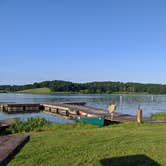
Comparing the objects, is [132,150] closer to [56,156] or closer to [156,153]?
[156,153]

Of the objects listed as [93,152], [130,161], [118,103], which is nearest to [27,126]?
[93,152]

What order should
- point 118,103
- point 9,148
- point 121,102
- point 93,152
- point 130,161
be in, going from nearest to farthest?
point 9,148
point 130,161
point 93,152
point 118,103
point 121,102

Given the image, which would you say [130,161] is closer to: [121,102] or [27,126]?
[27,126]

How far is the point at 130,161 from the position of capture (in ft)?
24.5

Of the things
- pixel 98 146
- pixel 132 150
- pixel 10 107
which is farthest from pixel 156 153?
pixel 10 107

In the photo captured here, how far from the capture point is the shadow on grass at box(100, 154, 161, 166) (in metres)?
7.20

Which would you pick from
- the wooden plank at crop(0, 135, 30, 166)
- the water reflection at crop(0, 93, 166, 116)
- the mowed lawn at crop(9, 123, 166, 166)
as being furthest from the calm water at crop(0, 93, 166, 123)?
the wooden plank at crop(0, 135, 30, 166)

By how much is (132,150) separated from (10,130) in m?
11.0

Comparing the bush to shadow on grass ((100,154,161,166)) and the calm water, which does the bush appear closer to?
shadow on grass ((100,154,161,166))

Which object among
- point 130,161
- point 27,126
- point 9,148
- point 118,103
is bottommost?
point 118,103

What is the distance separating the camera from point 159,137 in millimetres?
11344

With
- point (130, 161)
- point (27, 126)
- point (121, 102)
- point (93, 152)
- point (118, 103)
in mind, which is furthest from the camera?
point (121, 102)

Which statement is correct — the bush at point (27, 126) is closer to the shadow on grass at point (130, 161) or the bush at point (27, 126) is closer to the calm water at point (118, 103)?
the shadow on grass at point (130, 161)

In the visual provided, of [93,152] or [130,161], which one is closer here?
[130,161]
